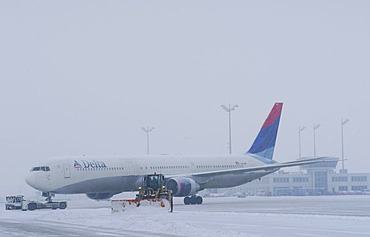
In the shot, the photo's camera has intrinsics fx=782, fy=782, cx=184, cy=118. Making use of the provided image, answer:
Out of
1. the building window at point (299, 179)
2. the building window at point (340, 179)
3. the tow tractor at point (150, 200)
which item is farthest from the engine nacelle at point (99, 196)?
the building window at point (340, 179)

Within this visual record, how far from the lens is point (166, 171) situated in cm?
5700

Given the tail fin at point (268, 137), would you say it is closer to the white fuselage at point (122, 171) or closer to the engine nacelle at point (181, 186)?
the white fuselage at point (122, 171)

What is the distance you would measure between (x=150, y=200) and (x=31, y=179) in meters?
15.5

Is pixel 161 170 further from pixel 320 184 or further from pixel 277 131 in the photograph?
pixel 320 184

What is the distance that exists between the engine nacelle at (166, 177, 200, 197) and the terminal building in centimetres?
5844

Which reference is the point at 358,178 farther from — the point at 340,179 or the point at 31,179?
the point at 31,179

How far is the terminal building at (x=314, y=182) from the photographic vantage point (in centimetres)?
11425

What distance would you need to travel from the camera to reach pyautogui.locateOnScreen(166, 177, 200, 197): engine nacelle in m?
53.3

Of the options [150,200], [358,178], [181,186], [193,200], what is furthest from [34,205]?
[358,178]

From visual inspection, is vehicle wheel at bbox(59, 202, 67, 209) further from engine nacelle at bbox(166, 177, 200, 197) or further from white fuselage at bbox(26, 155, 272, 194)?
engine nacelle at bbox(166, 177, 200, 197)

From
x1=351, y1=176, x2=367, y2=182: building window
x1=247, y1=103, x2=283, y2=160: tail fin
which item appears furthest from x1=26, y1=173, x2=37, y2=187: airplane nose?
x1=351, y1=176, x2=367, y2=182: building window

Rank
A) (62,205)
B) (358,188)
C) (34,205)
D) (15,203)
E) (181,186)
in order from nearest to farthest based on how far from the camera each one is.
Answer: (34,205) → (62,205) → (15,203) → (181,186) → (358,188)

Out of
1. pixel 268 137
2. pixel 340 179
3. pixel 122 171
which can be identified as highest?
pixel 268 137

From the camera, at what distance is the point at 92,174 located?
173 feet
